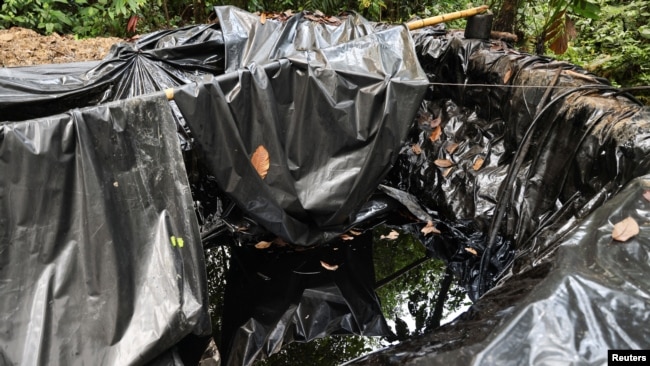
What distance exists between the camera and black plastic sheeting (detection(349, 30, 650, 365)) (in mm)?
1660

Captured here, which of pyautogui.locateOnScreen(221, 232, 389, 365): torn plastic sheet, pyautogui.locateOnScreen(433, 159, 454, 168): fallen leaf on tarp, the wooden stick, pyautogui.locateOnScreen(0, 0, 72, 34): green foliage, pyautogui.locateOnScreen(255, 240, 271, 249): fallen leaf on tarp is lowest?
pyautogui.locateOnScreen(221, 232, 389, 365): torn plastic sheet

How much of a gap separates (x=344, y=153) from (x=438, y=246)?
1214mm

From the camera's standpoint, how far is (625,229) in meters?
1.93

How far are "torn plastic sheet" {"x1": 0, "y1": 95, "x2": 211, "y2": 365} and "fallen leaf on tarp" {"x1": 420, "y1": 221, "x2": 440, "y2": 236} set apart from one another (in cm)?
202

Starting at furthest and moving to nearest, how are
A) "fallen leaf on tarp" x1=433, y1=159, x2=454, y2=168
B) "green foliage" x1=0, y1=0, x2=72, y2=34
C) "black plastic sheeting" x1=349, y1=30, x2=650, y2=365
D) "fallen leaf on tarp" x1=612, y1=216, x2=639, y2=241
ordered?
"green foliage" x1=0, y1=0, x2=72, y2=34 → "fallen leaf on tarp" x1=433, y1=159, x2=454, y2=168 → "fallen leaf on tarp" x1=612, y1=216, x2=639, y2=241 → "black plastic sheeting" x1=349, y1=30, x2=650, y2=365

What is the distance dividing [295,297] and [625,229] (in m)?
2.04

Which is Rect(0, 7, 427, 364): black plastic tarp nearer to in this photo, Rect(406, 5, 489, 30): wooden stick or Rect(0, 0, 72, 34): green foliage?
→ Rect(406, 5, 489, 30): wooden stick

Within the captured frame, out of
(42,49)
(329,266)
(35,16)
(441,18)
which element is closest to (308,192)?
(329,266)

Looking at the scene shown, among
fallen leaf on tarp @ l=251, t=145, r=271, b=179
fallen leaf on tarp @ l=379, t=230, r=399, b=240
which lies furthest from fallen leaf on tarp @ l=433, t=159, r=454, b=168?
fallen leaf on tarp @ l=251, t=145, r=271, b=179

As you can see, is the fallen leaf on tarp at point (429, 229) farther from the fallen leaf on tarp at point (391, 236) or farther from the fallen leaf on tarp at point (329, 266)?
the fallen leaf on tarp at point (329, 266)

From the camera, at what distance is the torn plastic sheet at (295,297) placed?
10.00ft

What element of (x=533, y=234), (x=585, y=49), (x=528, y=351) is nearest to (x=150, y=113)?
(x=528, y=351)

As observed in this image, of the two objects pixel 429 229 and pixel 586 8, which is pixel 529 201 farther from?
pixel 586 8

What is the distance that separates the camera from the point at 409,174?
4430mm
